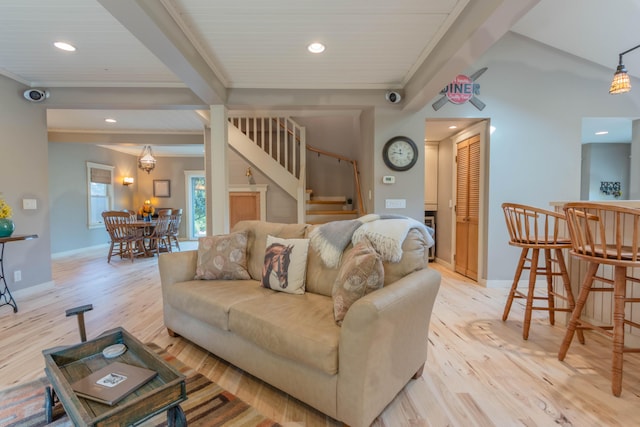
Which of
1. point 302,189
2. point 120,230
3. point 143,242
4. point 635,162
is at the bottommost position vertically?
point 143,242

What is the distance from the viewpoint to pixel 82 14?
2180mm

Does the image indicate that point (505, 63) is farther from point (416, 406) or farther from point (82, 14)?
point (82, 14)

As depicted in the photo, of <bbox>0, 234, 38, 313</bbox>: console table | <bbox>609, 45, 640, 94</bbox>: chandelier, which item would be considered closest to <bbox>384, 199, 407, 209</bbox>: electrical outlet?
<bbox>609, 45, 640, 94</bbox>: chandelier

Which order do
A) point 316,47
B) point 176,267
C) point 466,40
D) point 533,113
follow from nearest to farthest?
point 466,40
point 176,267
point 316,47
point 533,113

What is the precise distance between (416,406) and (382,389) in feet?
1.16

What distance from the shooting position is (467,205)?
4.21 meters

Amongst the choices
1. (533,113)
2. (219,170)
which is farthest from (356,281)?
(533,113)

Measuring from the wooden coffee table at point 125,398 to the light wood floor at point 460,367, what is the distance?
616 millimetres

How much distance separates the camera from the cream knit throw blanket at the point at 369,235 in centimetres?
175

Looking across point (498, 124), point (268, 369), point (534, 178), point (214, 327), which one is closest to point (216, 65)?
point (214, 327)

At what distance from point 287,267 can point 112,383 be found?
111 cm

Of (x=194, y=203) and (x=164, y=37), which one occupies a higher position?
(x=164, y=37)

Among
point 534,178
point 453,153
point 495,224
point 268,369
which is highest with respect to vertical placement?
point 453,153

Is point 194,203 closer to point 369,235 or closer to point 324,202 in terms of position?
point 324,202
